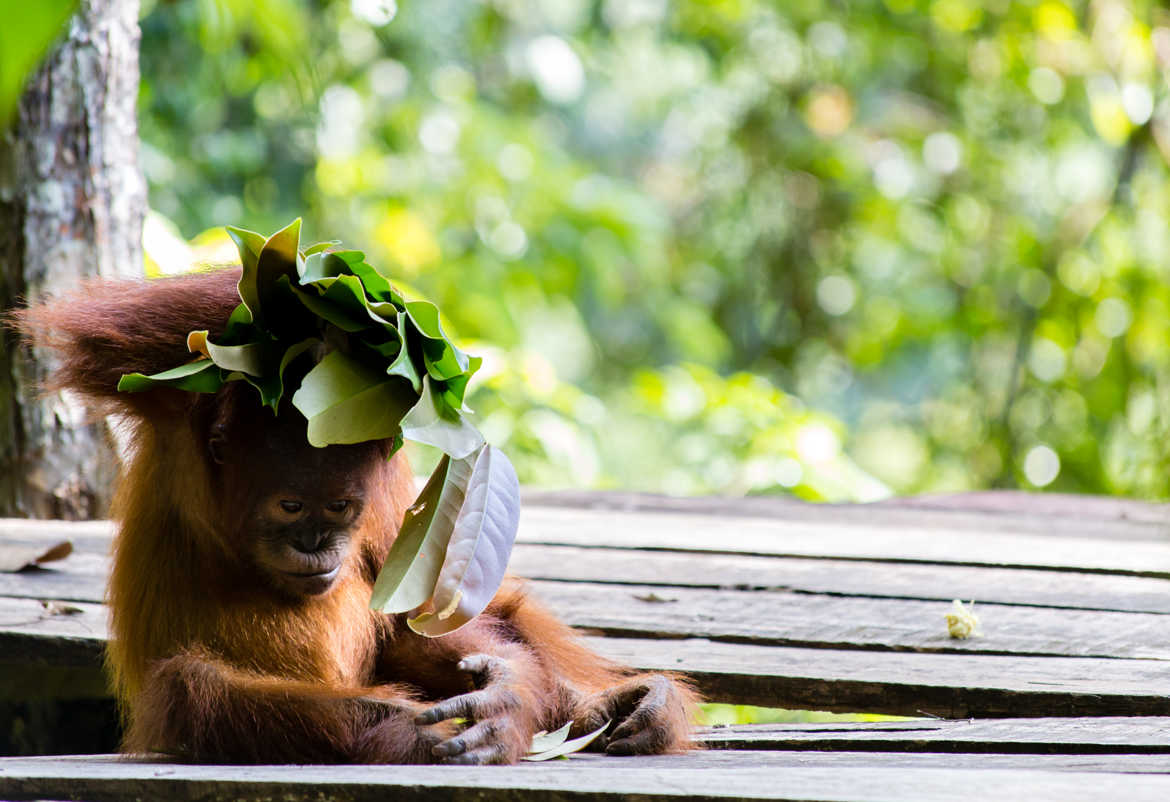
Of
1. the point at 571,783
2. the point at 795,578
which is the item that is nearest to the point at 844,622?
the point at 795,578

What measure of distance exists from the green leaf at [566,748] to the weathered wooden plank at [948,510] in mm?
1939

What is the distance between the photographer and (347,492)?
204cm

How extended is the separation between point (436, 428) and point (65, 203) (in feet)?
5.91

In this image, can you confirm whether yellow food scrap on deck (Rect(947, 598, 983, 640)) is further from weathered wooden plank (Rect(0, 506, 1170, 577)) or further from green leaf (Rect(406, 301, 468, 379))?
green leaf (Rect(406, 301, 468, 379))

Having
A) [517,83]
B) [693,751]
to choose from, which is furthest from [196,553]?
[517,83]

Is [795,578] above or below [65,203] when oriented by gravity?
below

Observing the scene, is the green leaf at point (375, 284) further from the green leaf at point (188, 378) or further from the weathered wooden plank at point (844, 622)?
the weathered wooden plank at point (844, 622)

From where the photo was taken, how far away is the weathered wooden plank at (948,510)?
3713 mm

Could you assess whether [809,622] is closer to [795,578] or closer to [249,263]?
[795,578]

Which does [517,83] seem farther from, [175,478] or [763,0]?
[175,478]

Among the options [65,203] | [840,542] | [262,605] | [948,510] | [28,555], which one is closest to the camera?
[262,605]

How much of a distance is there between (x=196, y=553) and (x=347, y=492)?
1.04ft

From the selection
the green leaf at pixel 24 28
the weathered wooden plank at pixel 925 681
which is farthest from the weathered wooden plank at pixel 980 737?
the green leaf at pixel 24 28

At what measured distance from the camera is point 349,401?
1935mm
